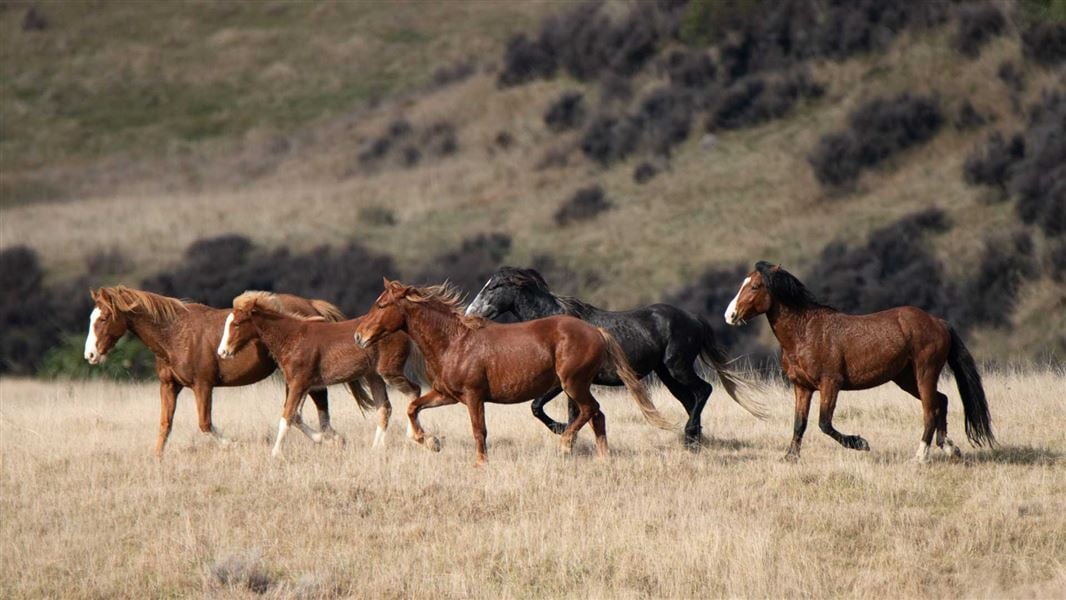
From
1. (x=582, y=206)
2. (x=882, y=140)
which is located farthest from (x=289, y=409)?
(x=582, y=206)

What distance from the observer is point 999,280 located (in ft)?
116

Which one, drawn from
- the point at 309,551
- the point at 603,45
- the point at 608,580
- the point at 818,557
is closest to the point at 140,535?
the point at 309,551

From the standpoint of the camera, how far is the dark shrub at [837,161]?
42.2m

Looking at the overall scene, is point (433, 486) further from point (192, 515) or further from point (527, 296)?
point (527, 296)

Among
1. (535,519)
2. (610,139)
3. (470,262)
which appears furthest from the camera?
(610,139)

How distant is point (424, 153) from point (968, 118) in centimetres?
2209

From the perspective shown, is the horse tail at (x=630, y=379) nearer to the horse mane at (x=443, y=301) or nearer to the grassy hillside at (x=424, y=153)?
the horse mane at (x=443, y=301)

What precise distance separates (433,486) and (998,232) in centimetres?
2762

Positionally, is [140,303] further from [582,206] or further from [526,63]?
[526,63]

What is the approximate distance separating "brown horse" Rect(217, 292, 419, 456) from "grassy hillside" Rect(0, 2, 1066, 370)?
2081 cm

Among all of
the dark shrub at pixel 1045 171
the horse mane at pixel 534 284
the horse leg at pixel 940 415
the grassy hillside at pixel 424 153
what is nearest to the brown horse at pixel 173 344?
the horse mane at pixel 534 284

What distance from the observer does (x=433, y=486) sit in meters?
12.8

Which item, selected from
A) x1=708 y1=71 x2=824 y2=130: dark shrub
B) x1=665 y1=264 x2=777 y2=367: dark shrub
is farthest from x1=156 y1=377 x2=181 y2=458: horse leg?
x1=708 y1=71 x2=824 y2=130: dark shrub

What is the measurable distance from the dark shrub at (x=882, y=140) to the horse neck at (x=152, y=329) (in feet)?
100
